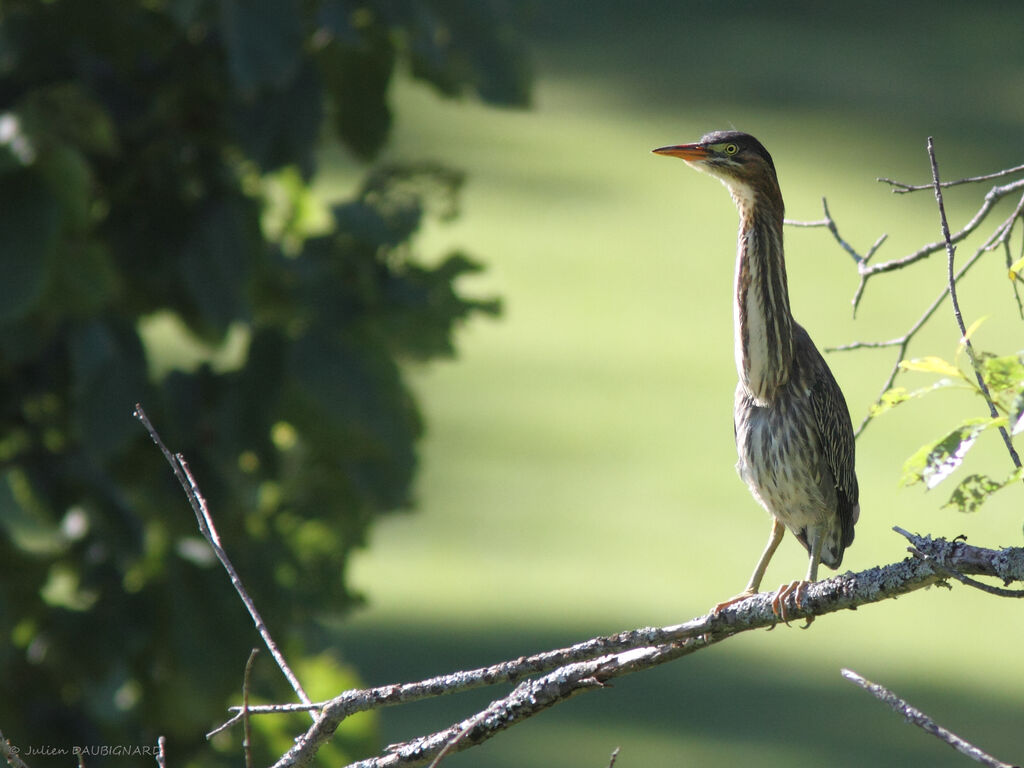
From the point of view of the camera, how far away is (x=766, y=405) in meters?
2.24

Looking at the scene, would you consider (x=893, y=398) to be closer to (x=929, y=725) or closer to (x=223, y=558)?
(x=929, y=725)

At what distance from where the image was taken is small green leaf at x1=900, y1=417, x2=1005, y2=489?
1.48 m

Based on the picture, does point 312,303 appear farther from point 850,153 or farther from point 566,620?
point 850,153

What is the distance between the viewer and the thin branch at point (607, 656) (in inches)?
56.6

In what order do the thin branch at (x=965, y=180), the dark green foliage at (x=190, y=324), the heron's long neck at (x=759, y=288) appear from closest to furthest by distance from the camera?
the thin branch at (x=965, y=180), the heron's long neck at (x=759, y=288), the dark green foliage at (x=190, y=324)

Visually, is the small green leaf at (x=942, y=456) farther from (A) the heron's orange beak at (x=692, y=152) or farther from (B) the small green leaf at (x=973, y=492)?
(A) the heron's orange beak at (x=692, y=152)

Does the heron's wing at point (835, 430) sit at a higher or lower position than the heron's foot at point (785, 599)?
higher

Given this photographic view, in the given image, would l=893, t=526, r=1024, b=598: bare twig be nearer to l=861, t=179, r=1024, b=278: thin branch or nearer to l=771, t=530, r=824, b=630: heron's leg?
l=771, t=530, r=824, b=630: heron's leg

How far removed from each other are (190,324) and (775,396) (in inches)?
66.7

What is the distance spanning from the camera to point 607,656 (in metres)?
1.57

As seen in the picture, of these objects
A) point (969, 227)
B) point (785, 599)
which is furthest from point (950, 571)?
point (969, 227)

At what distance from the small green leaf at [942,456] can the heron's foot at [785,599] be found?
216 millimetres

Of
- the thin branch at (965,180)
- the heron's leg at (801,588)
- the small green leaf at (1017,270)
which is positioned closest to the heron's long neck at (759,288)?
the thin branch at (965,180)

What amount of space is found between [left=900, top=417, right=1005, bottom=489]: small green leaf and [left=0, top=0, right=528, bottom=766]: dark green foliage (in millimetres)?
1880
